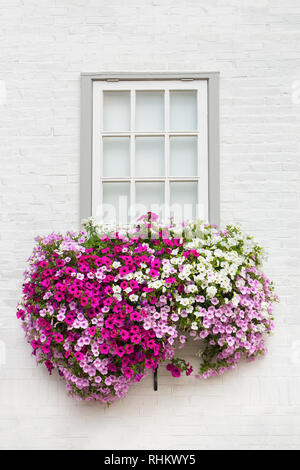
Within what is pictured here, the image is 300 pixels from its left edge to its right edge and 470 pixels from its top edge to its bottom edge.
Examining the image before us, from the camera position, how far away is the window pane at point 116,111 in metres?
3.57

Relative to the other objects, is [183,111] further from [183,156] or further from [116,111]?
[116,111]

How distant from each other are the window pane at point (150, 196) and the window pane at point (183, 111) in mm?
444

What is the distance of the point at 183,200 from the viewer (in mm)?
3492

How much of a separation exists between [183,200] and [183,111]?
65 centimetres

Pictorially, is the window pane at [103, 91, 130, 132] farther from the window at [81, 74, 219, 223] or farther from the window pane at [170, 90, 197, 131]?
the window pane at [170, 90, 197, 131]

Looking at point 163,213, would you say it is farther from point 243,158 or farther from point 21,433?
point 21,433

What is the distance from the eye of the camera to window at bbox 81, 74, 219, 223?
345 cm

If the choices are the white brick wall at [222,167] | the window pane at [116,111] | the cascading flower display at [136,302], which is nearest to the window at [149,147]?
the window pane at [116,111]

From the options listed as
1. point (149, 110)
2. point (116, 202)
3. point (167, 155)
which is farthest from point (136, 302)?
point (149, 110)

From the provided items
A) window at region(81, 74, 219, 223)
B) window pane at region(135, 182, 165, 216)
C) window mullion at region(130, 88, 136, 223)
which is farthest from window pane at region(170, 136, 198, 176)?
window mullion at region(130, 88, 136, 223)

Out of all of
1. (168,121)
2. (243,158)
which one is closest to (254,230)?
(243,158)

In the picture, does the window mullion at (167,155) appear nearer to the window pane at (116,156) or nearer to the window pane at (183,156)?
the window pane at (183,156)

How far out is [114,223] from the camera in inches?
127

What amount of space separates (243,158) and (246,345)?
1.28m
